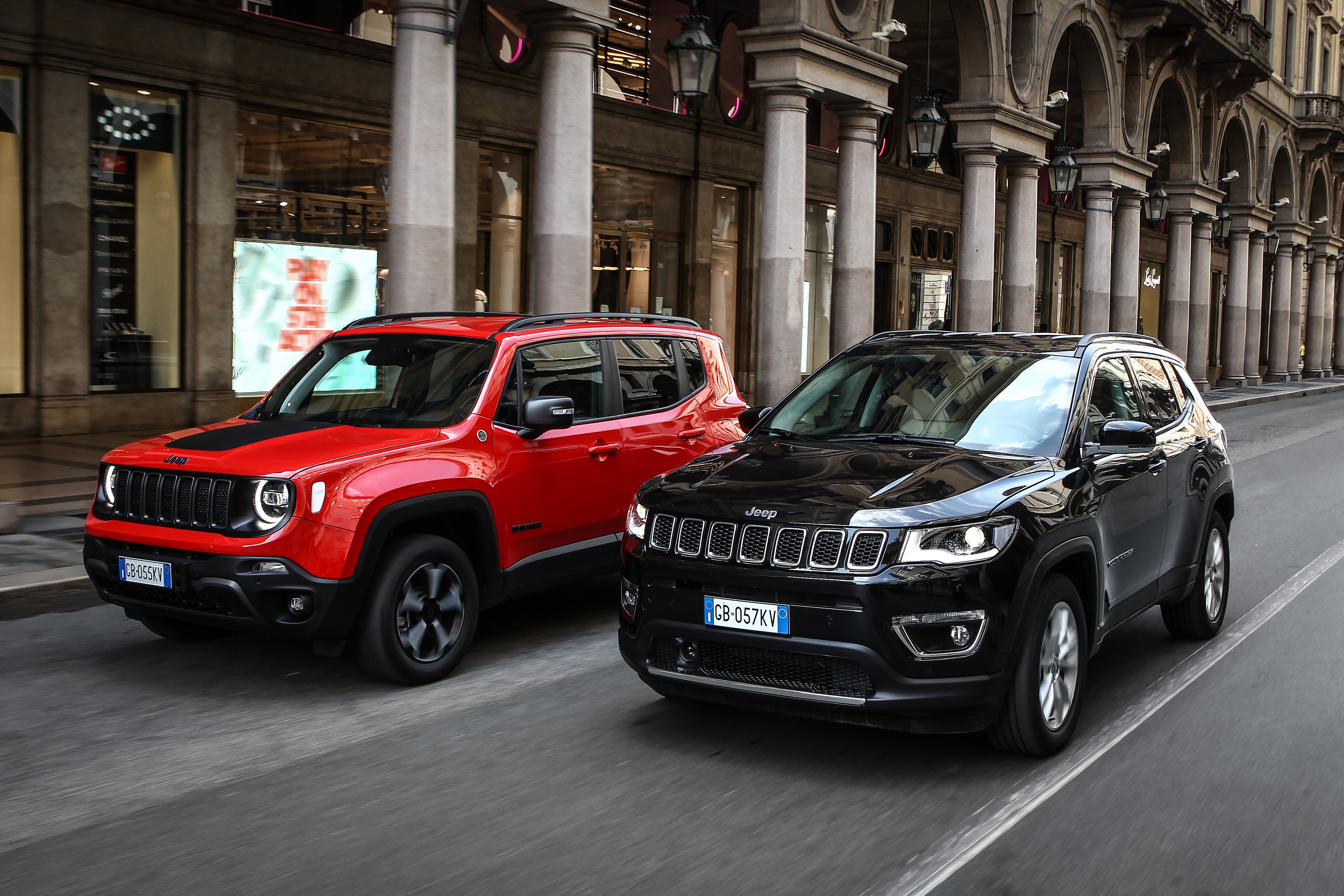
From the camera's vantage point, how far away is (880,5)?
1902 cm

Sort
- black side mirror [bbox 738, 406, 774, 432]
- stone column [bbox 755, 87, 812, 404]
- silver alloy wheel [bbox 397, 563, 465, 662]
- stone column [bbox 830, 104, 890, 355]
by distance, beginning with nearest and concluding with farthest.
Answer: silver alloy wheel [bbox 397, 563, 465, 662] → black side mirror [bbox 738, 406, 774, 432] → stone column [bbox 755, 87, 812, 404] → stone column [bbox 830, 104, 890, 355]

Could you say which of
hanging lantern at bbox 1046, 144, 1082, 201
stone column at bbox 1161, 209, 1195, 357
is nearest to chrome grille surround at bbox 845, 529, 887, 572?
hanging lantern at bbox 1046, 144, 1082, 201

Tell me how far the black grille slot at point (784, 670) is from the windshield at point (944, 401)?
1.36m

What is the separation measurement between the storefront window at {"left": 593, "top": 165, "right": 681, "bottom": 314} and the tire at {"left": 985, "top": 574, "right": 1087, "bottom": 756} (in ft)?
57.5

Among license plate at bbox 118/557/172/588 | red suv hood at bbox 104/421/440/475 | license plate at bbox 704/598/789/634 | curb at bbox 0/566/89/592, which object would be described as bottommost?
curb at bbox 0/566/89/592

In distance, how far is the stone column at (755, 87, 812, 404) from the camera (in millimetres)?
17406

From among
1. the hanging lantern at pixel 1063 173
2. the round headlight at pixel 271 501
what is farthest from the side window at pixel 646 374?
the hanging lantern at pixel 1063 173

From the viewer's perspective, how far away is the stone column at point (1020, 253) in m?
25.2

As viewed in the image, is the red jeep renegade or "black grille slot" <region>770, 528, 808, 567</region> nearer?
"black grille slot" <region>770, 528, 808, 567</region>

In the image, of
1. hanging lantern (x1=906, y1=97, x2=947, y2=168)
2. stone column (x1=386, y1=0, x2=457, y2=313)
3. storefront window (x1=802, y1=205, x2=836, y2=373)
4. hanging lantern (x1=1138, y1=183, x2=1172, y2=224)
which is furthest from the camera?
hanging lantern (x1=1138, y1=183, x2=1172, y2=224)

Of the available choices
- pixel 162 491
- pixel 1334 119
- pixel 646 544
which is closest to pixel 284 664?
pixel 162 491

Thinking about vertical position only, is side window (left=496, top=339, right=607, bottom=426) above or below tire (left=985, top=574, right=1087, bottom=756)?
above

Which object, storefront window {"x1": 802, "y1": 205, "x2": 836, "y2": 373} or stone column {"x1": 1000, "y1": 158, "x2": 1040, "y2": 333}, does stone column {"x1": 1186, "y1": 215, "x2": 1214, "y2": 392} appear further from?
stone column {"x1": 1000, "y1": 158, "x2": 1040, "y2": 333}

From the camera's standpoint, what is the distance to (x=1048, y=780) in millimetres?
4875
